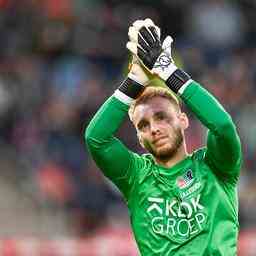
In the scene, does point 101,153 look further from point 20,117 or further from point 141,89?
point 20,117

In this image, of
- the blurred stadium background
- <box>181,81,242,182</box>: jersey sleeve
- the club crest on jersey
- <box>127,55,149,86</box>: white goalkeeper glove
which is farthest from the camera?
the blurred stadium background

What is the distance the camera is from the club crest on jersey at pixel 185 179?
259 inches

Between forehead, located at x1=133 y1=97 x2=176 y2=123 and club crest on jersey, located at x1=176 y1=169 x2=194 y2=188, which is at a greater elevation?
forehead, located at x1=133 y1=97 x2=176 y2=123

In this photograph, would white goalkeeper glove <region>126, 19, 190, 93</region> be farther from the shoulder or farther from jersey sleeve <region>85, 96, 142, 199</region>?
the shoulder

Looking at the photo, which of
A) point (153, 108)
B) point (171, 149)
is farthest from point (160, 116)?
point (171, 149)

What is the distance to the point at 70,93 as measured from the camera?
1464cm

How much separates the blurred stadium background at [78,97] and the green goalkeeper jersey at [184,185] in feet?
18.8

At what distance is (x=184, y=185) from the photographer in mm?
6566

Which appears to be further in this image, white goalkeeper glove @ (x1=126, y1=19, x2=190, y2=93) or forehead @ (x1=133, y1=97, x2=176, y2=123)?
forehead @ (x1=133, y1=97, x2=176, y2=123)

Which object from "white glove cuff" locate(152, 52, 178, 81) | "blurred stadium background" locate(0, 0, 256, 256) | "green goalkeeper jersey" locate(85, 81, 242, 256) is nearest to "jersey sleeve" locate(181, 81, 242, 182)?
"green goalkeeper jersey" locate(85, 81, 242, 256)

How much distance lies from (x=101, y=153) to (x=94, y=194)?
710 cm

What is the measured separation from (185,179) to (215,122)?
1.40ft

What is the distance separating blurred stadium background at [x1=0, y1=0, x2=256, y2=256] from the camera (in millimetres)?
13570

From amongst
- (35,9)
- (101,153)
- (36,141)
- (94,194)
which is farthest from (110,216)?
(101,153)
